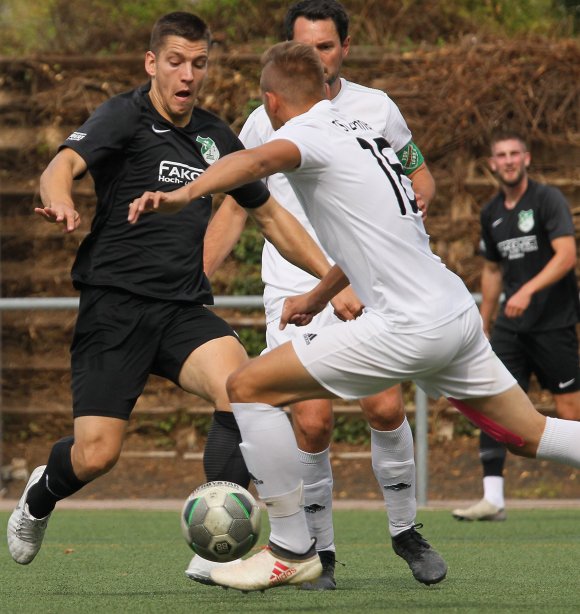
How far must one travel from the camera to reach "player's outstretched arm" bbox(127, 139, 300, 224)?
4359mm

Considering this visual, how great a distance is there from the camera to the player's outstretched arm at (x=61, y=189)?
499 centimetres

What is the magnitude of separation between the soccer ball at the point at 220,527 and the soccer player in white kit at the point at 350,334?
0.49 ft

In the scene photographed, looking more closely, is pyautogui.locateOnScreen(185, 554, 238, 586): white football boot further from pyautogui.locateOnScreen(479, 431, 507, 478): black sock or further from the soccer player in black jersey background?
pyautogui.locateOnScreen(479, 431, 507, 478): black sock

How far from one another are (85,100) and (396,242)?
8.68 metres

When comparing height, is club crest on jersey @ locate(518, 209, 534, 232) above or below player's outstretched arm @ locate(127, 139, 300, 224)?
below

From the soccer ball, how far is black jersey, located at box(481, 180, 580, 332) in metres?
4.45

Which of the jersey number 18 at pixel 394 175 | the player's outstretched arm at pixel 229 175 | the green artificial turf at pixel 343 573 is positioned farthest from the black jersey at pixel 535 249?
the player's outstretched arm at pixel 229 175

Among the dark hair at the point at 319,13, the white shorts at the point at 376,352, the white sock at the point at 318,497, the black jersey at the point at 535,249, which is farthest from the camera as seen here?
the black jersey at the point at 535,249

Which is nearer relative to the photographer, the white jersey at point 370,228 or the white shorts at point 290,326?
the white jersey at point 370,228

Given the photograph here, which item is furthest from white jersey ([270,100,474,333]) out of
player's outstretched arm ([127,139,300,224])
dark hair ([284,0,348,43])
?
dark hair ([284,0,348,43])

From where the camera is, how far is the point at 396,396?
5.94 meters

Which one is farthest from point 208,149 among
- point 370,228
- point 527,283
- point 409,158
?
point 527,283

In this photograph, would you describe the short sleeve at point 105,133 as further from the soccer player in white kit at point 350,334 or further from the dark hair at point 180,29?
the soccer player in white kit at point 350,334

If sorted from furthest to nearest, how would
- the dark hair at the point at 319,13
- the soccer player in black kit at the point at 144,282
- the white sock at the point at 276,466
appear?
the dark hair at the point at 319,13, the soccer player in black kit at the point at 144,282, the white sock at the point at 276,466
